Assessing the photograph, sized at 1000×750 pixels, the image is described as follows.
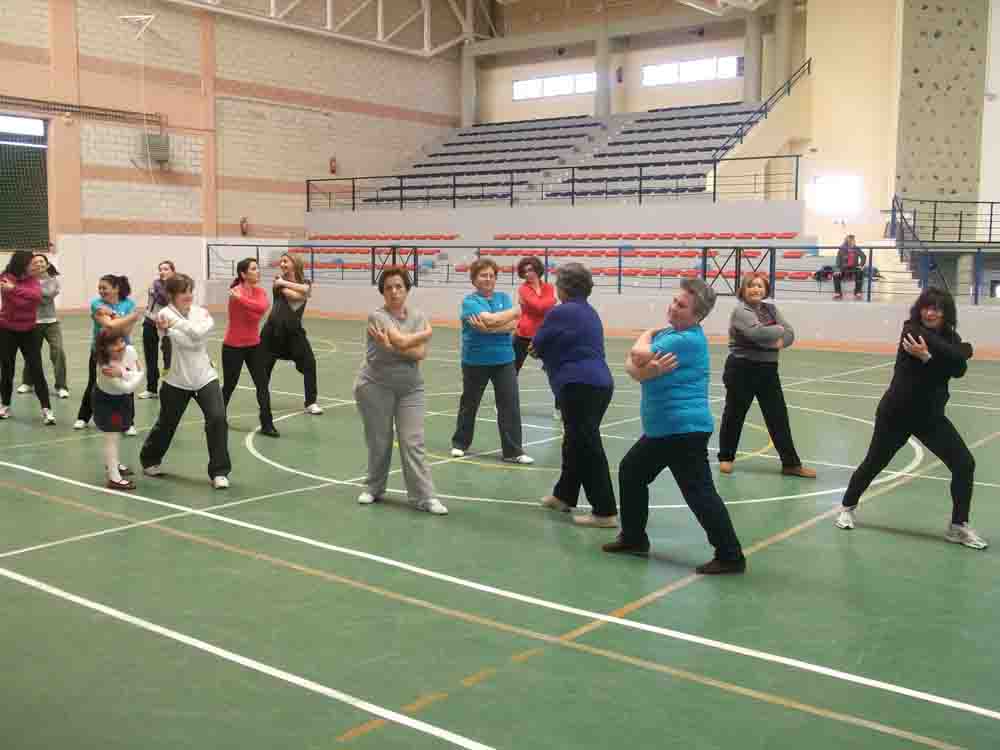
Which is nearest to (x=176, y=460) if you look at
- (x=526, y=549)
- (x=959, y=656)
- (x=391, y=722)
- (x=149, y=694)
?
(x=526, y=549)

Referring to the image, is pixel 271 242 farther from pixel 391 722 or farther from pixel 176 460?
pixel 391 722

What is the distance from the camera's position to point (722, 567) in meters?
6.07

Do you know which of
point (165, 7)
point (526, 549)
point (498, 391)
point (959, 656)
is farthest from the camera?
point (165, 7)

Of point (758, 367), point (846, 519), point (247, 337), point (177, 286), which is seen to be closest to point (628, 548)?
point (846, 519)

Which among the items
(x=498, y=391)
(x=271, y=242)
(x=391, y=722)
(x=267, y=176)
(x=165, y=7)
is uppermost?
(x=165, y=7)

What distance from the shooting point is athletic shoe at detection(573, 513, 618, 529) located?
7.12m

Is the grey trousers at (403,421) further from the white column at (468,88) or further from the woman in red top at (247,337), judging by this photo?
the white column at (468,88)

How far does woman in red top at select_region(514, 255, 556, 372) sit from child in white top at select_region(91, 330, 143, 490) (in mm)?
3728

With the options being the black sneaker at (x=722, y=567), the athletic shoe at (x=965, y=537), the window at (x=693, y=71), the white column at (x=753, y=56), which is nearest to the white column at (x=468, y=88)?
the window at (x=693, y=71)

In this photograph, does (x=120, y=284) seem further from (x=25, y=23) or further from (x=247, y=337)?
(x=25, y=23)

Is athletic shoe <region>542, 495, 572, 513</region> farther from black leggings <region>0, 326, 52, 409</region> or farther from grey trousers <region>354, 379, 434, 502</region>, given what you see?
black leggings <region>0, 326, 52, 409</region>

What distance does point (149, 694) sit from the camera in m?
4.35

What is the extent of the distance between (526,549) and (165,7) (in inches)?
1099

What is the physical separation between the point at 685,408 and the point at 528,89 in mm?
35512
